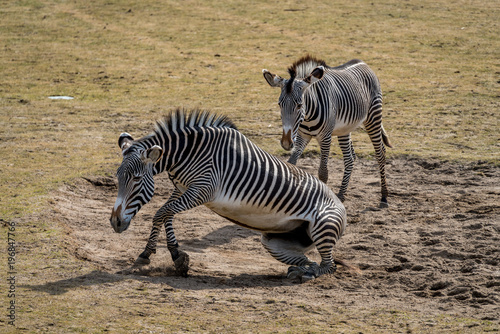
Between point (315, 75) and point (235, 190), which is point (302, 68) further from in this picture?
point (235, 190)

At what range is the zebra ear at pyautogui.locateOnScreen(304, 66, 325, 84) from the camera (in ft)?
32.9

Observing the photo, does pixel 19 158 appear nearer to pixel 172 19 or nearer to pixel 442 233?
pixel 442 233

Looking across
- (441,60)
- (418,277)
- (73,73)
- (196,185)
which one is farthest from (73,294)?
(441,60)

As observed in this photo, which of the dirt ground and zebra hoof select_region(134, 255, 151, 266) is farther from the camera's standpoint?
zebra hoof select_region(134, 255, 151, 266)

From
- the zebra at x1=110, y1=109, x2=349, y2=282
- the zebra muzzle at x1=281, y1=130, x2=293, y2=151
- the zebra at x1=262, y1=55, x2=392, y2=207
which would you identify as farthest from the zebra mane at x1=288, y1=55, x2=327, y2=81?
the zebra at x1=110, y1=109, x2=349, y2=282

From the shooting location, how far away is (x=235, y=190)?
7.83 m

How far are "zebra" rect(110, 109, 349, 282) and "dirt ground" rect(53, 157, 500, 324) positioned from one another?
0.33m

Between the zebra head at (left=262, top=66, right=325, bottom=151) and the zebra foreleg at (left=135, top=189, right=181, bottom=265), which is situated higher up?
A: the zebra head at (left=262, top=66, right=325, bottom=151)

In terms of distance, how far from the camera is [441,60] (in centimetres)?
2123

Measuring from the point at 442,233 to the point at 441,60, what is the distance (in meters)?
13.0

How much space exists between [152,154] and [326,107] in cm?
449

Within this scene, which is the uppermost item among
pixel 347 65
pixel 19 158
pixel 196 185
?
pixel 347 65

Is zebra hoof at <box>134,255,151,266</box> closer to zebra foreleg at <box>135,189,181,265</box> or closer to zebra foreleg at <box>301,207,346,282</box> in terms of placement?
zebra foreleg at <box>135,189,181,265</box>

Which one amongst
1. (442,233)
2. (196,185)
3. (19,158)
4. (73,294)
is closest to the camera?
(73,294)
